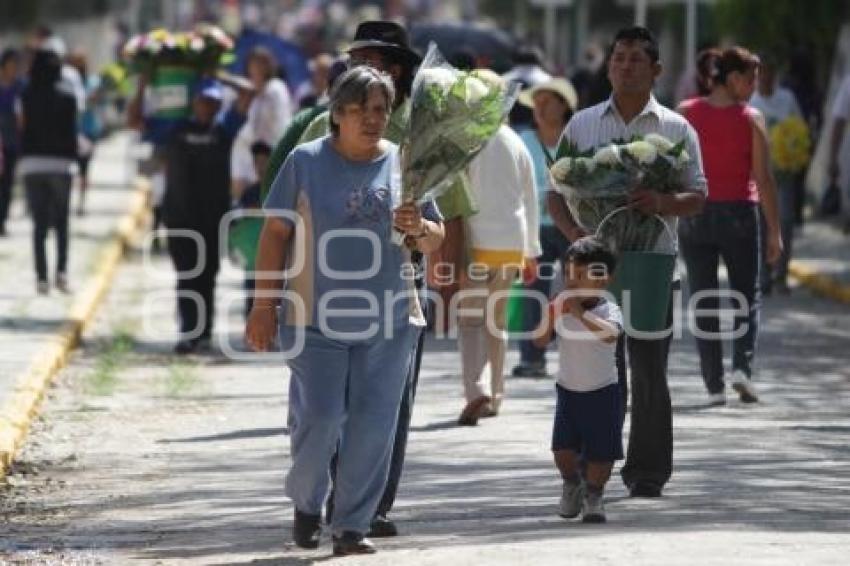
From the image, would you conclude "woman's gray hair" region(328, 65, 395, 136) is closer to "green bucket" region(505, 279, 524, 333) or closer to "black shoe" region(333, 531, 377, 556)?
"black shoe" region(333, 531, 377, 556)

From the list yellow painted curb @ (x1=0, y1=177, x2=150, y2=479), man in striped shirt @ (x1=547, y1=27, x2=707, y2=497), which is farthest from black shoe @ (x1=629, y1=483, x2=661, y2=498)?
yellow painted curb @ (x1=0, y1=177, x2=150, y2=479)

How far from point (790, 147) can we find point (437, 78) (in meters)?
13.0

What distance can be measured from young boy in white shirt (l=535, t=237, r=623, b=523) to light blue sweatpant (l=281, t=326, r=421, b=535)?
42.7 inches

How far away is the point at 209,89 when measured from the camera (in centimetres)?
2161

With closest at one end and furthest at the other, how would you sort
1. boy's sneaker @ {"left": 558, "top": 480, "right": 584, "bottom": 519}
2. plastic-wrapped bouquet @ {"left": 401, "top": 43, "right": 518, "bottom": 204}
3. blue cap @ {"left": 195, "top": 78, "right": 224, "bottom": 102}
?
plastic-wrapped bouquet @ {"left": 401, "top": 43, "right": 518, "bottom": 204}, boy's sneaker @ {"left": 558, "top": 480, "right": 584, "bottom": 519}, blue cap @ {"left": 195, "top": 78, "right": 224, "bottom": 102}

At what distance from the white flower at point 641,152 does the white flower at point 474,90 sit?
105 cm

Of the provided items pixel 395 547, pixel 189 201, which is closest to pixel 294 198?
pixel 395 547

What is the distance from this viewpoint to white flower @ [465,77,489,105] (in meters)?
11.1

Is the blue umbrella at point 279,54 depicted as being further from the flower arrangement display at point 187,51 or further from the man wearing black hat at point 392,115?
the man wearing black hat at point 392,115

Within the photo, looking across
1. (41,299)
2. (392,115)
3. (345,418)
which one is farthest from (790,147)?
(345,418)

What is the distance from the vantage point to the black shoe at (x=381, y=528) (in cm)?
1110

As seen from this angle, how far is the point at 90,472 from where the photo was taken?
13.7 m

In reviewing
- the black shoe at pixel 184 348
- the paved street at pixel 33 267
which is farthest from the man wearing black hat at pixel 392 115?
the black shoe at pixel 184 348

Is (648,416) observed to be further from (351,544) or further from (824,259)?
(824,259)
